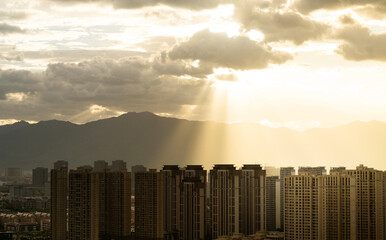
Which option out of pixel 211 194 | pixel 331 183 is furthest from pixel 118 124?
pixel 331 183

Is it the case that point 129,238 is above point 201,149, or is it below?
below

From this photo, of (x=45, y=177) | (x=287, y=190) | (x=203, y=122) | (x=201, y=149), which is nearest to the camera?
(x=287, y=190)

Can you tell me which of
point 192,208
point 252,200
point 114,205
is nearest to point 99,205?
point 114,205

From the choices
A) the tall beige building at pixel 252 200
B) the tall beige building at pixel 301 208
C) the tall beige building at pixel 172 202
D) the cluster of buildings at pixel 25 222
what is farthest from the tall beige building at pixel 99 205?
the cluster of buildings at pixel 25 222

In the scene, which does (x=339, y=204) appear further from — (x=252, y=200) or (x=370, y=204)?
(x=252, y=200)

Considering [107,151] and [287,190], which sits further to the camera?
[107,151]

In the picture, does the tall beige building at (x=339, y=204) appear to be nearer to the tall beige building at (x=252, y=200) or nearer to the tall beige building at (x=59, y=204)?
the tall beige building at (x=252, y=200)

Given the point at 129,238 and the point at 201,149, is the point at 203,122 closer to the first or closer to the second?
the point at 201,149
